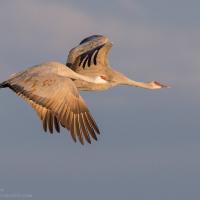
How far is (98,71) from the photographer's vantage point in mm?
24516

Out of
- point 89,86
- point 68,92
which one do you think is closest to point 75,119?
point 68,92

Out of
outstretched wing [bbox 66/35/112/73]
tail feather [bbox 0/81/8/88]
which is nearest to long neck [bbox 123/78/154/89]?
outstretched wing [bbox 66/35/112/73]

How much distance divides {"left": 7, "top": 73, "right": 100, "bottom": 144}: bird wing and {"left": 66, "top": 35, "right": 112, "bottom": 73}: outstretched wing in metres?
4.02

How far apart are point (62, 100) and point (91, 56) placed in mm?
4712

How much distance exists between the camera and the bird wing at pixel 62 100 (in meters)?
19.3

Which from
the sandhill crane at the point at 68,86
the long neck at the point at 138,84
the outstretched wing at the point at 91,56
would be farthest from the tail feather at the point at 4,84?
the long neck at the point at 138,84

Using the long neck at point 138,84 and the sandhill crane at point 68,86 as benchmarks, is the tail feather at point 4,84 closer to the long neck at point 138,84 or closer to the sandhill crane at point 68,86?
the sandhill crane at point 68,86

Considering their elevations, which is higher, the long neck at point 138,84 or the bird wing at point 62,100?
the long neck at point 138,84

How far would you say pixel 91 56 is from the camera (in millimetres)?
24234

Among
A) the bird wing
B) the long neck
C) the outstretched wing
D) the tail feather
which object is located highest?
the outstretched wing

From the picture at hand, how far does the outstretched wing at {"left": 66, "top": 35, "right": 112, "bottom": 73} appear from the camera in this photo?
24203 millimetres

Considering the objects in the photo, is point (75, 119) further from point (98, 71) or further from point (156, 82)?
point (156, 82)

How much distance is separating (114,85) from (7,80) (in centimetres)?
411

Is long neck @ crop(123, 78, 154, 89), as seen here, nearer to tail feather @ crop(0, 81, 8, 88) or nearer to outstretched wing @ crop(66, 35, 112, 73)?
outstretched wing @ crop(66, 35, 112, 73)
